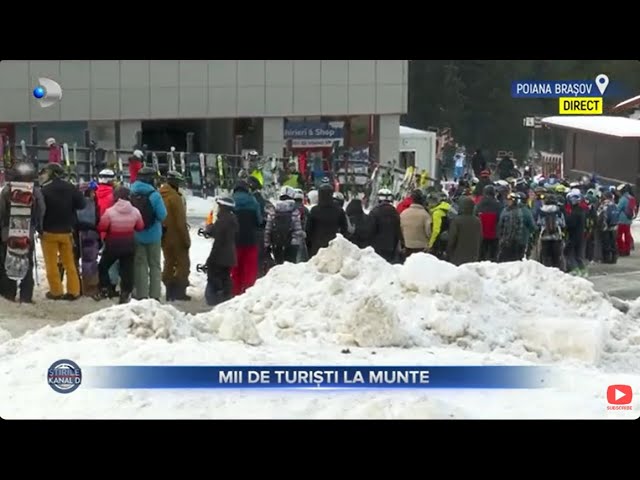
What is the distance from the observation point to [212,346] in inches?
365

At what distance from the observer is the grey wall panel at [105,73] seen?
29.7ft

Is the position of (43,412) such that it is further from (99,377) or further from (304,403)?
(304,403)

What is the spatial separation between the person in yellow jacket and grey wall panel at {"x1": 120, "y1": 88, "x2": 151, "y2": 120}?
2.06 metres

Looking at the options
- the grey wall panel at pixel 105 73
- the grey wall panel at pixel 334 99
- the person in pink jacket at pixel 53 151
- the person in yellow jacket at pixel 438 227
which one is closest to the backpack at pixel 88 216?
the person in pink jacket at pixel 53 151

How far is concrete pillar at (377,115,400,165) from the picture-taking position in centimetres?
1003

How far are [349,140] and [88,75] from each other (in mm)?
1882

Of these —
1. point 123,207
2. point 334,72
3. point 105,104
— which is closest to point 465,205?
point 334,72

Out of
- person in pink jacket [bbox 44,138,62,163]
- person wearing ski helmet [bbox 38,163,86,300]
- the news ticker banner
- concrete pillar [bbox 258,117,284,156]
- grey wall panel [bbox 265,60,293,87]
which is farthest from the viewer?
person wearing ski helmet [bbox 38,163,86,300]

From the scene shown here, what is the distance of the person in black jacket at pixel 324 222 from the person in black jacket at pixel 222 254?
0.53 meters

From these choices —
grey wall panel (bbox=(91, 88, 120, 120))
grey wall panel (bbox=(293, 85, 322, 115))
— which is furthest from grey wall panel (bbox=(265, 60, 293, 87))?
grey wall panel (bbox=(91, 88, 120, 120))

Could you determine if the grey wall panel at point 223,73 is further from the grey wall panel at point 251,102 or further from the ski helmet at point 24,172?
the ski helmet at point 24,172

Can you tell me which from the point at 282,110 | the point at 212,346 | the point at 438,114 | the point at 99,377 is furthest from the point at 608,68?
the point at 99,377

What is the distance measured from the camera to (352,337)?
946cm

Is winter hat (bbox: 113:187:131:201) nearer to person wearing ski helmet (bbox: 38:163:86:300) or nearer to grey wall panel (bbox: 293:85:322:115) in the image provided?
person wearing ski helmet (bbox: 38:163:86:300)
